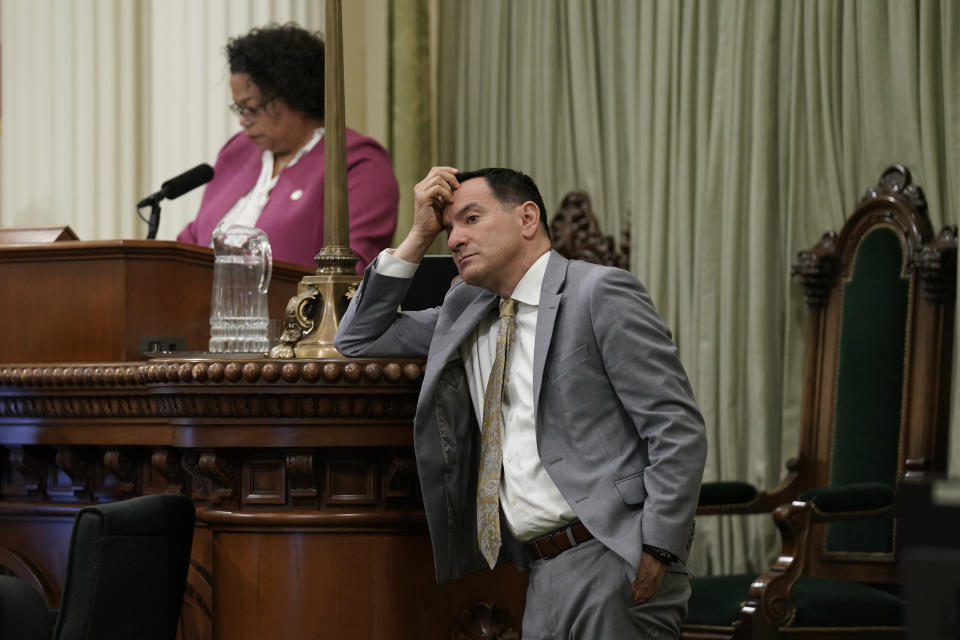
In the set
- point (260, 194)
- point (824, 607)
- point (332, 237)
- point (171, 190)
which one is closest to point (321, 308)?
point (332, 237)

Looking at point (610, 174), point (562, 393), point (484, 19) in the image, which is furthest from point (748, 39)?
point (562, 393)

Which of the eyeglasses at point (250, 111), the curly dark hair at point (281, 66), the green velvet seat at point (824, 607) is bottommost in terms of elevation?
the green velvet seat at point (824, 607)

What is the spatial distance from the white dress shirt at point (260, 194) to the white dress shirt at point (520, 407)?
1.72 m

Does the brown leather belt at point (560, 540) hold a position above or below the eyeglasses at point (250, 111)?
below

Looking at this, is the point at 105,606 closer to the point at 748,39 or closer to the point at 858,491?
the point at 858,491

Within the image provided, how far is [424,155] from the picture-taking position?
5727mm

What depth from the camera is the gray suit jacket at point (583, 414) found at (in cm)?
217

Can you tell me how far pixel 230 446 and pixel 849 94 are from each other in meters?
2.43

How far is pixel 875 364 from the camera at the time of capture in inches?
145

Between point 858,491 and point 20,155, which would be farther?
point 20,155

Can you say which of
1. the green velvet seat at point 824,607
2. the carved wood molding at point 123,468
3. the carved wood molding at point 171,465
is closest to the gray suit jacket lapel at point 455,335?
the carved wood molding at point 171,465

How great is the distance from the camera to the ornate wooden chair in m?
3.21

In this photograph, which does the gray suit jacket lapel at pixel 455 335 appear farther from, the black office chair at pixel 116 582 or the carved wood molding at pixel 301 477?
the black office chair at pixel 116 582

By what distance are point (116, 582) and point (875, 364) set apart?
2.35m
